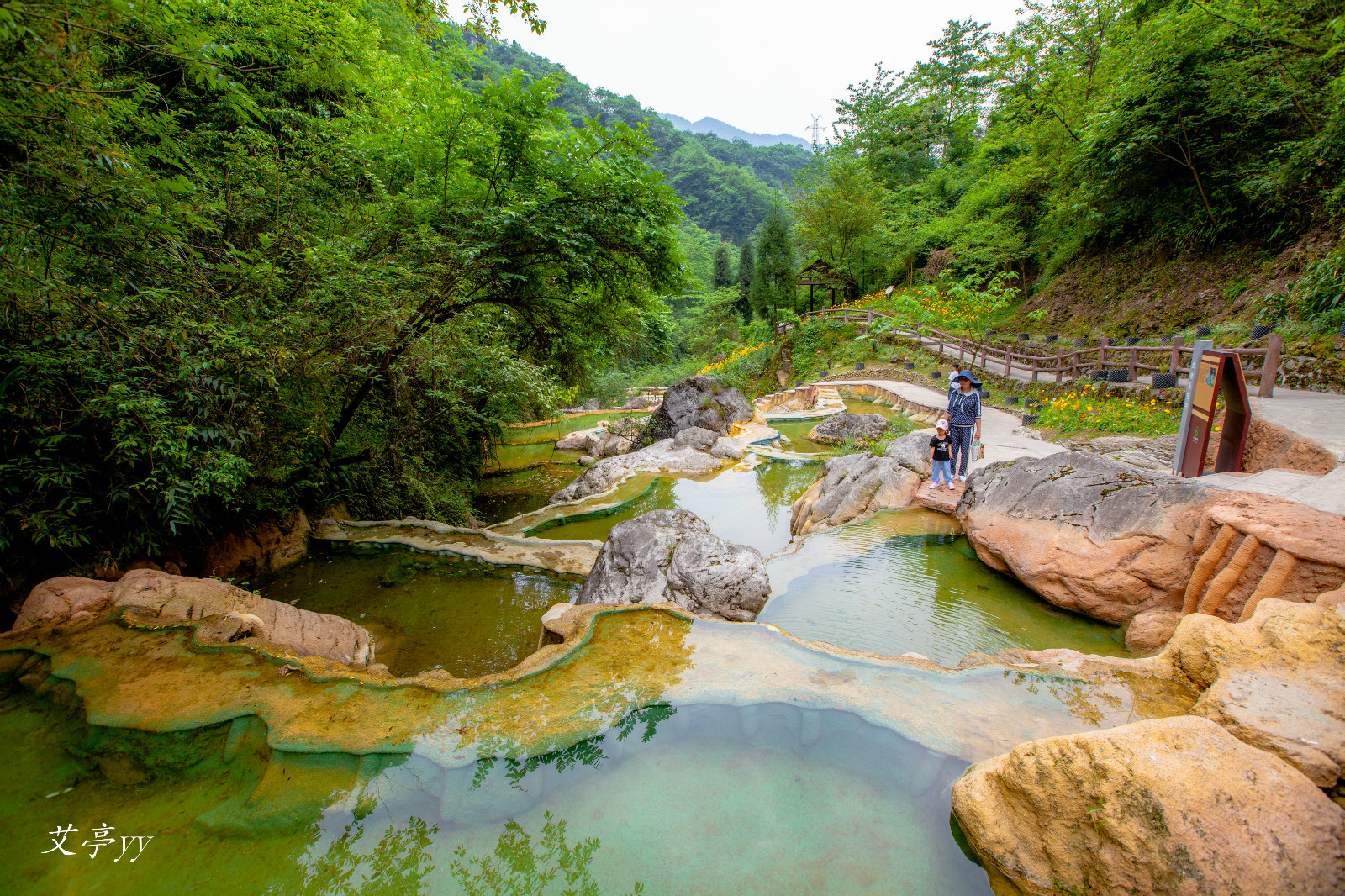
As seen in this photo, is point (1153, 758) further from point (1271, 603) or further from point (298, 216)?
point (298, 216)

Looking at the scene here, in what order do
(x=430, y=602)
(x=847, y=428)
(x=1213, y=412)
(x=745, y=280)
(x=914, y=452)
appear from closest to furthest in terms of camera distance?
(x=1213, y=412) → (x=430, y=602) → (x=914, y=452) → (x=847, y=428) → (x=745, y=280)

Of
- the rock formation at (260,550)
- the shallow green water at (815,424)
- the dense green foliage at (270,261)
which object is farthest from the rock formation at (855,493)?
the rock formation at (260,550)

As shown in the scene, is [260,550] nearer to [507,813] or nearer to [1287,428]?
[507,813]

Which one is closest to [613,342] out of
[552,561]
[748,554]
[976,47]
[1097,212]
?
[552,561]

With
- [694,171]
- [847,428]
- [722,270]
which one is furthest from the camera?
[694,171]

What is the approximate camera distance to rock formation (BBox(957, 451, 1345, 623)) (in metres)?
3.24

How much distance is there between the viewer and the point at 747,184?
209ft

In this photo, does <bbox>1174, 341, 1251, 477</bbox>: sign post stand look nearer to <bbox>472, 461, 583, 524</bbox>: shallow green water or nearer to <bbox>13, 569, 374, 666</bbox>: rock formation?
<bbox>13, 569, 374, 666</bbox>: rock formation

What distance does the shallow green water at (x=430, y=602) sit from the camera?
4.90 metres

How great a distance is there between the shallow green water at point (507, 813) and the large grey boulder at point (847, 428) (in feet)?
31.7

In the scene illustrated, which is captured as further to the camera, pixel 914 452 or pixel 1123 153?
pixel 1123 153

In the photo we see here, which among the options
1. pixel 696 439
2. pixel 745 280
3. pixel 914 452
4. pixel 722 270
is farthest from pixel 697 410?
pixel 722 270

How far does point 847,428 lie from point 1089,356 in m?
5.49

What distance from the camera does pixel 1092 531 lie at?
450 cm
